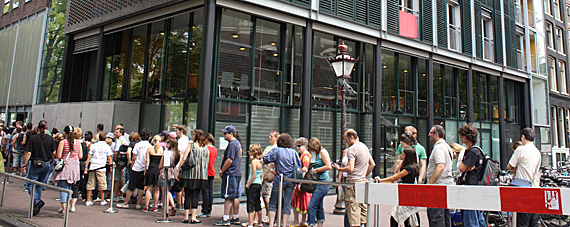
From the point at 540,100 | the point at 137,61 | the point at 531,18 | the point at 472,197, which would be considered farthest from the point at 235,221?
the point at 531,18

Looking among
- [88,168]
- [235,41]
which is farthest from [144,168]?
[235,41]

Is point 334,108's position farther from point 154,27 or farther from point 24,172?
point 24,172

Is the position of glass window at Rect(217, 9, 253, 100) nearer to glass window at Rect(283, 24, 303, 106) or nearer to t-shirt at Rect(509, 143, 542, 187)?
glass window at Rect(283, 24, 303, 106)

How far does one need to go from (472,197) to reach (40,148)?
27.4 ft

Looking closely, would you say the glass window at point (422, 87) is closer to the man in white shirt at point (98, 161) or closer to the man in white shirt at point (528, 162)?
the man in white shirt at point (528, 162)

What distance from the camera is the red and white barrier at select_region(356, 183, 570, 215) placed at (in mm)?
3784

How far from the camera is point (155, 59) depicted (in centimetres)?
1351

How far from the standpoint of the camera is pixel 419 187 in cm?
429

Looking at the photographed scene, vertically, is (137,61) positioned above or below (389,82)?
above

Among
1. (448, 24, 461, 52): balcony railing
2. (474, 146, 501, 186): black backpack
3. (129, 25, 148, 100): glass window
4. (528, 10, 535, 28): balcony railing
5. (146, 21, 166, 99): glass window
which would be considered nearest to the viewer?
(474, 146, 501, 186): black backpack

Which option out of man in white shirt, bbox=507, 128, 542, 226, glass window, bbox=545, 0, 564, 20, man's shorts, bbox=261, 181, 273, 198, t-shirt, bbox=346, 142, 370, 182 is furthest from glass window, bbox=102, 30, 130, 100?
glass window, bbox=545, 0, 564, 20

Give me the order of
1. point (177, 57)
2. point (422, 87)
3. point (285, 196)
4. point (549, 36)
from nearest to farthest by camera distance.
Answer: point (285, 196) < point (177, 57) < point (422, 87) < point (549, 36)

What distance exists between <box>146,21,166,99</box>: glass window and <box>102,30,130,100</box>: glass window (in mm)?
1658

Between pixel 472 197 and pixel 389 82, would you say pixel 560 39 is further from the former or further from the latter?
A: pixel 472 197
